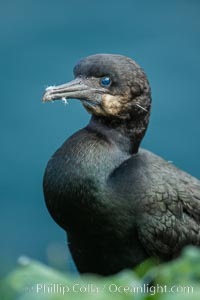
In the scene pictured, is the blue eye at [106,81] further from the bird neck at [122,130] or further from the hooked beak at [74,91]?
the bird neck at [122,130]

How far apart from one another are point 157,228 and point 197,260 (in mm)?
2776

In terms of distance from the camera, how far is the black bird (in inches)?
159

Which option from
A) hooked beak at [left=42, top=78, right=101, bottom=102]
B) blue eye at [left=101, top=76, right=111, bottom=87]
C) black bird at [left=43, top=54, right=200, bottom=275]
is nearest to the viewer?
black bird at [left=43, top=54, right=200, bottom=275]

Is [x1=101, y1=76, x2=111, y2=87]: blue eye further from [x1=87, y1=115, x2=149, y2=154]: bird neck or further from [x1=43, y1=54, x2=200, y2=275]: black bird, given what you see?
[x1=87, y1=115, x2=149, y2=154]: bird neck

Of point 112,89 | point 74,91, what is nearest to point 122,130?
point 112,89

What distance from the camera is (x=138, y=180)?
4.04 m

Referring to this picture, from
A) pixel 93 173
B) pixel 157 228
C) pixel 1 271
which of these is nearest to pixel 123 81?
pixel 93 173

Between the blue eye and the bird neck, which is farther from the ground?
the blue eye

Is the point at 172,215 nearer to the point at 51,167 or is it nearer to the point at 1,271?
the point at 51,167

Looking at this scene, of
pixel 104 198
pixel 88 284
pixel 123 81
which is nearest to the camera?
pixel 88 284

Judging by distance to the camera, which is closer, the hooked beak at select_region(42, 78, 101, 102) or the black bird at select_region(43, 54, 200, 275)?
the black bird at select_region(43, 54, 200, 275)

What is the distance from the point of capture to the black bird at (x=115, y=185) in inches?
159

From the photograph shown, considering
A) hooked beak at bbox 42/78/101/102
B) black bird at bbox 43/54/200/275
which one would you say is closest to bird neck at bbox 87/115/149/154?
black bird at bbox 43/54/200/275

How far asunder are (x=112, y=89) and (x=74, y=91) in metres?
0.23
